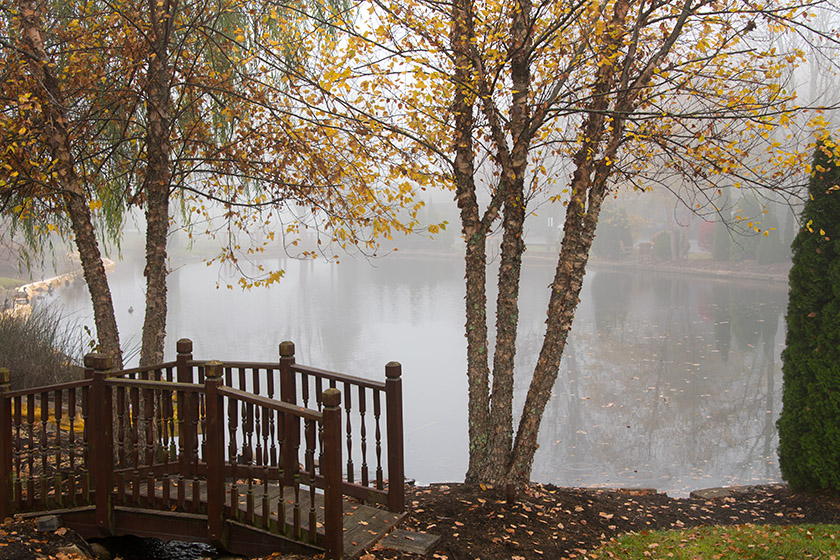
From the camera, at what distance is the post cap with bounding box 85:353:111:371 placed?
176 inches

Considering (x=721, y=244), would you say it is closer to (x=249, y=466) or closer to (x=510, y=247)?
(x=510, y=247)

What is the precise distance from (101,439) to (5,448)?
887 mm

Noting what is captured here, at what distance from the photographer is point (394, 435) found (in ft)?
14.9

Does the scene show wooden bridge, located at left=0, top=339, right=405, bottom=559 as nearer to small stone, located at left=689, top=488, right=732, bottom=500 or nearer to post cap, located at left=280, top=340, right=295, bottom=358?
post cap, located at left=280, top=340, right=295, bottom=358

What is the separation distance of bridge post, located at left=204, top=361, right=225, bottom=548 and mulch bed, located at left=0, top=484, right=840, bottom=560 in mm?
1014

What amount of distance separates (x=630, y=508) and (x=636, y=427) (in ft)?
18.7

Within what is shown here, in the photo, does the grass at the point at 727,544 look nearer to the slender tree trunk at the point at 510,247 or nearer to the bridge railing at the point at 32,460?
the slender tree trunk at the point at 510,247

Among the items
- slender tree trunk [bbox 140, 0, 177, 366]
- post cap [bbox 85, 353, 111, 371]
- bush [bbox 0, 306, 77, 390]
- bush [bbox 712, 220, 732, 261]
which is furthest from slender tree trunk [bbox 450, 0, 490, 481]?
bush [bbox 712, 220, 732, 261]

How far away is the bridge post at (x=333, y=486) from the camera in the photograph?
3.80 meters

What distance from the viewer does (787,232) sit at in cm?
2919

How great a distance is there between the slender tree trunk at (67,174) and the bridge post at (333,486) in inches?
122

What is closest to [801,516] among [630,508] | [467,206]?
[630,508]

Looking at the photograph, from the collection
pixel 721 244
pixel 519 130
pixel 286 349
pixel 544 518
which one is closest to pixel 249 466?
pixel 286 349

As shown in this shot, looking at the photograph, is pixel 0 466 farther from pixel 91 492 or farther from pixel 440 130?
pixel 440 130
